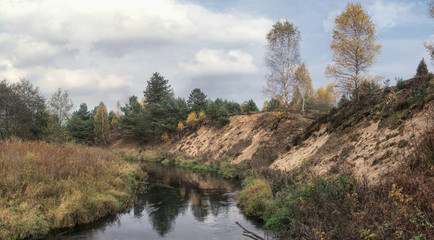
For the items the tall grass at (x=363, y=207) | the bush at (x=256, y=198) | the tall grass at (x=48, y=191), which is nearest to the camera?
the tall grass at (x=363, y=207)

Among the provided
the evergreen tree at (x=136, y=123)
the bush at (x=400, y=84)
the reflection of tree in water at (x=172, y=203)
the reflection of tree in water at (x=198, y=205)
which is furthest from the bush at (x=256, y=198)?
the evergreen tree at (x=136, y=123)

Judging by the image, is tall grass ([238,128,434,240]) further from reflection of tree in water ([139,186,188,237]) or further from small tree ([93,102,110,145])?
small tree ([93,102,110,145])

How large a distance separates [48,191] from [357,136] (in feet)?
61.1

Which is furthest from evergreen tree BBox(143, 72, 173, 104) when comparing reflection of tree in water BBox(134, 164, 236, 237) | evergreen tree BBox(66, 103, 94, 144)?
reflection of tree in water BBox(134, 164, 236, 237)

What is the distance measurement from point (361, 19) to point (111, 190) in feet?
78.3

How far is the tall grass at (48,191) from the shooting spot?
1178cm

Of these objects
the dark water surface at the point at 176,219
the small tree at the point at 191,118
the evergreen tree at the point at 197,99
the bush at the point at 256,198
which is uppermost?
the evergreen tree at the point at 197,99

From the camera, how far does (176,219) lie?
15.7 meters

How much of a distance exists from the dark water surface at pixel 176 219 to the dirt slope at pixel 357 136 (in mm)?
5432

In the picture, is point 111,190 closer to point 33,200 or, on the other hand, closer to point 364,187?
point 33,200

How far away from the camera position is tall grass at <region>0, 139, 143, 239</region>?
464 inches

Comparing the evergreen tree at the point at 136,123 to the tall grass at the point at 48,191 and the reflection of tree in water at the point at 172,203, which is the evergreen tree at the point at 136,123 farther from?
the tall grass at the point at 48,191

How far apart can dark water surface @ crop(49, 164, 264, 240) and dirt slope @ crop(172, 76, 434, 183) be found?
543 cm

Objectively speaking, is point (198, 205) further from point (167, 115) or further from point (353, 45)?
point (167, 115)
